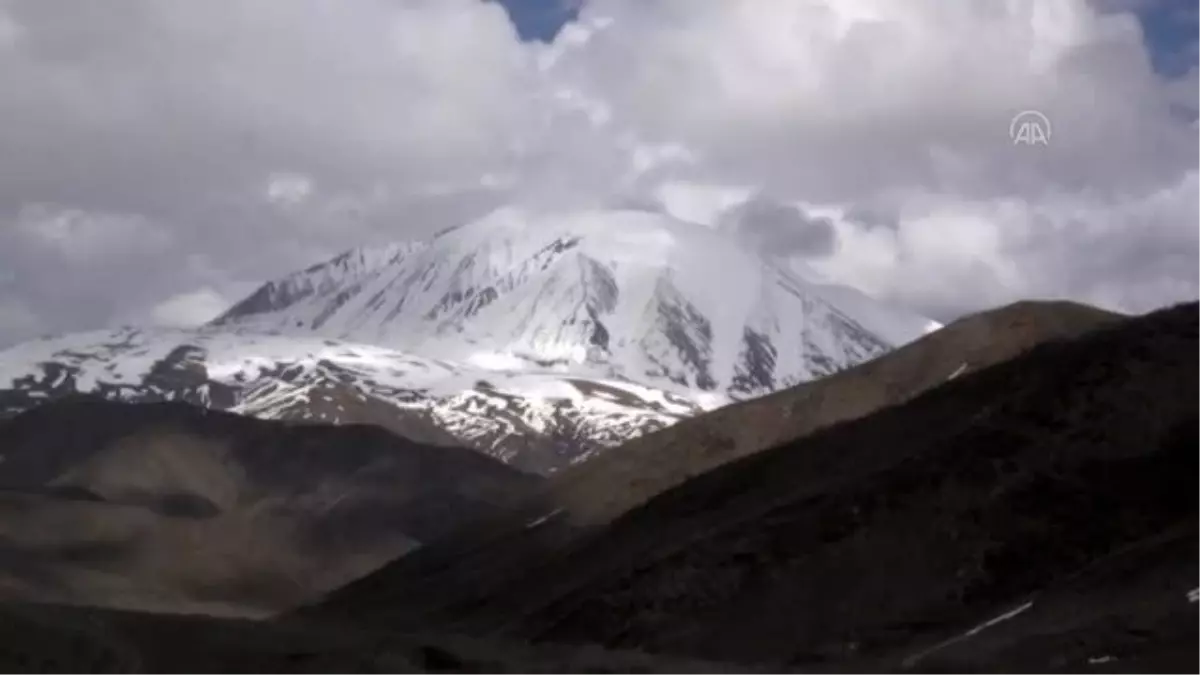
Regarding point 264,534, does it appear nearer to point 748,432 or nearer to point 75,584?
point 75,584

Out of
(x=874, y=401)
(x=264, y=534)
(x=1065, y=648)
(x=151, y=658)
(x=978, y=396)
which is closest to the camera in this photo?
(x=1065, y=648)

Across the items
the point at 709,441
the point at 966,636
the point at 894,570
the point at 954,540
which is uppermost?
the point at 709,441

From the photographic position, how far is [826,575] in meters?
52.4

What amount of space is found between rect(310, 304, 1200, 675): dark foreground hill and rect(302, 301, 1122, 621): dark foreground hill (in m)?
25.3

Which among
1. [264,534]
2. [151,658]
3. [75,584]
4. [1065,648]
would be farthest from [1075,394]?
[264,534]

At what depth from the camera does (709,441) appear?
108 meters

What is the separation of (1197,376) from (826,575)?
17.1m

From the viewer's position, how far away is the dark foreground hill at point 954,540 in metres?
42.1

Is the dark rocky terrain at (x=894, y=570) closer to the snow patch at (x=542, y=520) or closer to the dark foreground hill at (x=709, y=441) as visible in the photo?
the dark foreground hill at (x=709, y=441)

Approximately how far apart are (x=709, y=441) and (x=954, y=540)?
5703 centimetres

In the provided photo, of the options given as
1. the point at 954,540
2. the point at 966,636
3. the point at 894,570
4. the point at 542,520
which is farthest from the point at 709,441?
the point at 966,636

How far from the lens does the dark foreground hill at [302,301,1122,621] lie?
9488cm

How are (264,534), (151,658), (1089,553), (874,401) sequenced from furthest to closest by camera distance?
(264,534), (874,401), (1089,553), (151,658)

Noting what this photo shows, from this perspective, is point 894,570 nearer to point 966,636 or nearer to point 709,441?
point 966,636
